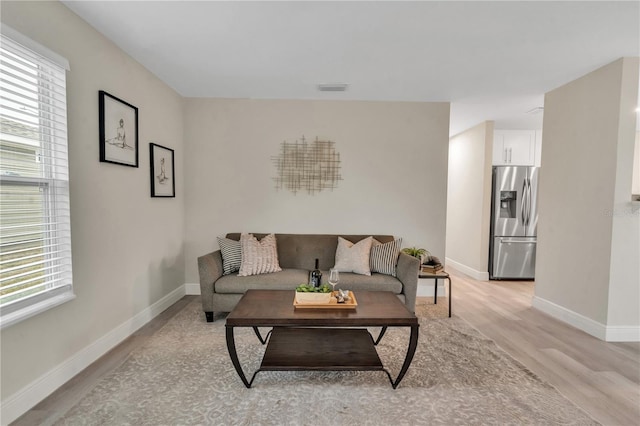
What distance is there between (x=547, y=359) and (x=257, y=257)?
2773mm

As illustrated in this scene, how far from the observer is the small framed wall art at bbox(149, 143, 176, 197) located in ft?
10.8

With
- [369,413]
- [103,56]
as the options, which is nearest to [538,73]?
[369,413]

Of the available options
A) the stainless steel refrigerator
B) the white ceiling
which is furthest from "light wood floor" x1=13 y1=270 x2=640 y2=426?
the white ceiling

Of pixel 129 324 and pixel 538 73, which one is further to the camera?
pixel 538 73

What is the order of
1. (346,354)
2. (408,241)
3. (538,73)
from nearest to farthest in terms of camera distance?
(346,354), (538,73), (408,241)

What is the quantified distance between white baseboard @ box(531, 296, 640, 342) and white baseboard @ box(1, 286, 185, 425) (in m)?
4.37

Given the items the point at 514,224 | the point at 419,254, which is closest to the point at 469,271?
the point at 514,224

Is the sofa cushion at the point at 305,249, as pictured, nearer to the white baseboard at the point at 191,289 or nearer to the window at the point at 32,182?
the white baseboard at the point at 191,289

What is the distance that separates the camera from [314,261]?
3.74 m

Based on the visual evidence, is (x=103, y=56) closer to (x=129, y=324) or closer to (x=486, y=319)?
(x=129, y=324)

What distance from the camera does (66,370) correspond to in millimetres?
2111

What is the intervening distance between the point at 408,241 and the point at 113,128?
349 cm

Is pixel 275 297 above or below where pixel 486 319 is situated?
above

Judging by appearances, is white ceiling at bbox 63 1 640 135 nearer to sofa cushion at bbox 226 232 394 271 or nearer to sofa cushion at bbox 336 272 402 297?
sofa cushion at bbox 226 232 394 271
